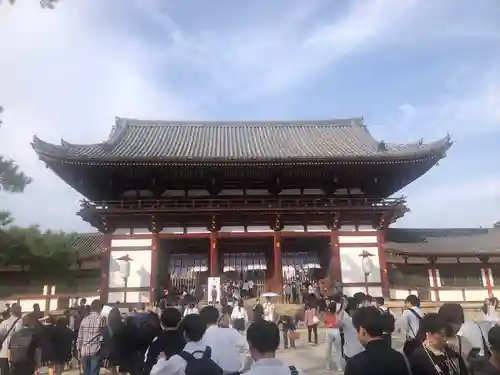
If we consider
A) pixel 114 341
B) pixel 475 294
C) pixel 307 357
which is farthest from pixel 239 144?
pixel 114 341

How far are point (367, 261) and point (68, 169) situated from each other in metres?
14.6

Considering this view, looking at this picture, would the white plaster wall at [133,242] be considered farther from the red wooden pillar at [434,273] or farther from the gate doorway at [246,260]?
the red wooden pillar at [434,273]

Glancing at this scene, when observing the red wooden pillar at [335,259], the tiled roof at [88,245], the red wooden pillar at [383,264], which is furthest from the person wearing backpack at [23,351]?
the red wooden pillar at [383,264]

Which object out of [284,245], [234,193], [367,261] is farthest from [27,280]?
[367,261]

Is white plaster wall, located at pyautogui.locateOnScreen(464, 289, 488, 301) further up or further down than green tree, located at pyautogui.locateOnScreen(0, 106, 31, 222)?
further down

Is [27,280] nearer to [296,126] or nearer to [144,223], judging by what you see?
[144,223]

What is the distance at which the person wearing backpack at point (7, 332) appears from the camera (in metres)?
7.03

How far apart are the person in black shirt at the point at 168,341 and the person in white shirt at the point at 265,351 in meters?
1.30

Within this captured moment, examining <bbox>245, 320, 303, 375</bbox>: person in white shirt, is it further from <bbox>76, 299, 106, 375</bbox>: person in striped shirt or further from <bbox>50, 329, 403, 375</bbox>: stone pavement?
<bbox>50, 329, 403, 375</bbox>: stone pavement

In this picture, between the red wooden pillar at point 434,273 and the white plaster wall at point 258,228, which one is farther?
the red wooden pillar at point 434,273

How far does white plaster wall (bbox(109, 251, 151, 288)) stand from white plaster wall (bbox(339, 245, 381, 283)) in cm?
921

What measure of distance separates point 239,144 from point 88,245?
34.1ft

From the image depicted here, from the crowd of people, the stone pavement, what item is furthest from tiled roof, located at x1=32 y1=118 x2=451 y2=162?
the crowd of people

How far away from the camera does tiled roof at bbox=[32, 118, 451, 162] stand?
63.8 ft
